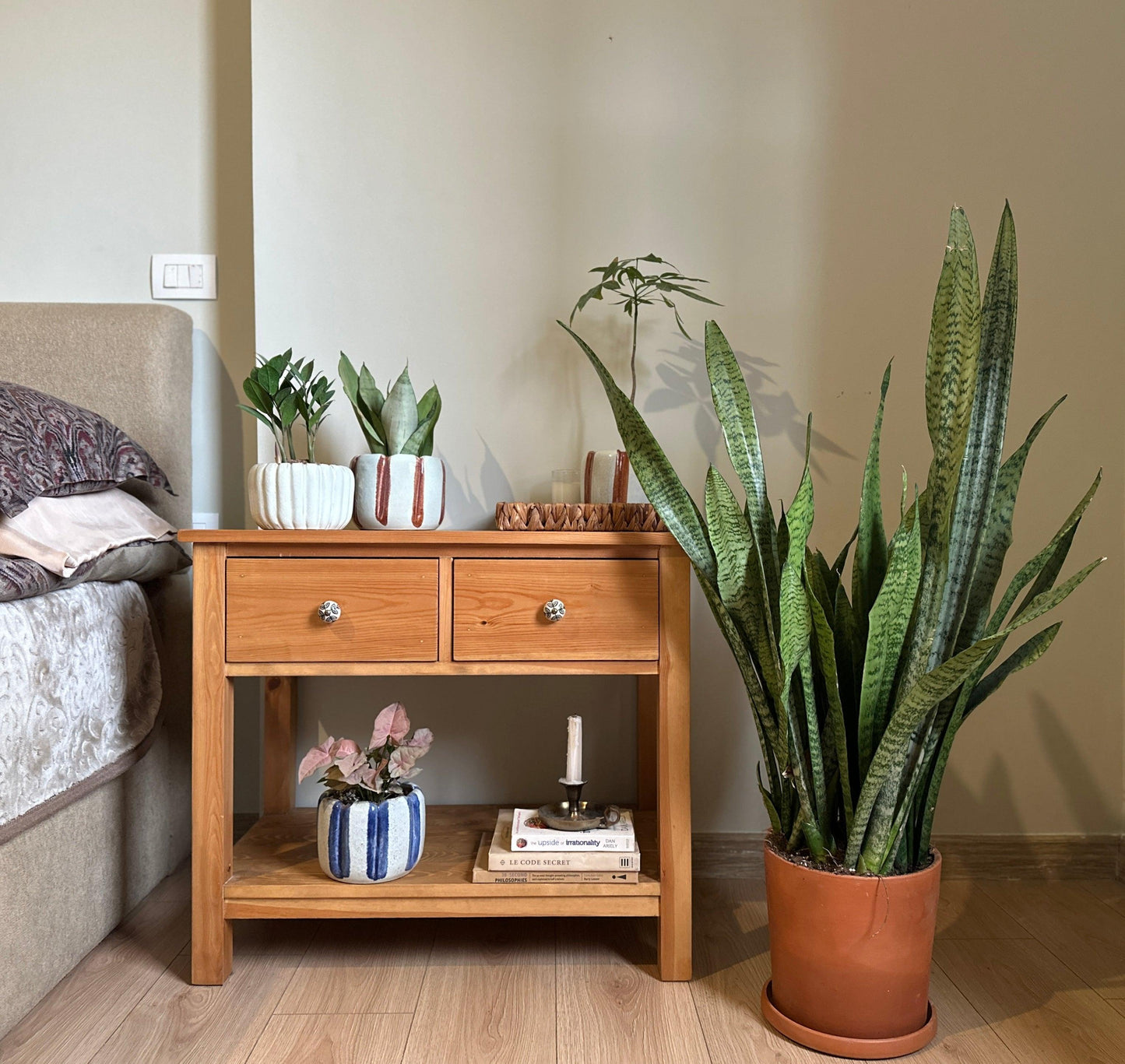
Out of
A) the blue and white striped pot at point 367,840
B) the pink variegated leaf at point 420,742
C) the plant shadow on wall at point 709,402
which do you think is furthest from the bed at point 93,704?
the plant shadow on wall at point 709,402

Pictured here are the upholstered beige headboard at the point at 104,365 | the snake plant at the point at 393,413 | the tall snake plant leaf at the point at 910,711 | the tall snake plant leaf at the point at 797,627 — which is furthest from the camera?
the upholstered beige headboard at the point at 104,365

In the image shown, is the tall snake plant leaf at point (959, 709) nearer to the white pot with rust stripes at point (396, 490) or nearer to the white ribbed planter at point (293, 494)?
the white pot with rust stripes at point (396, 490)

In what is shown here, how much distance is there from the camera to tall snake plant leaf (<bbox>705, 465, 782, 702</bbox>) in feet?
3.79

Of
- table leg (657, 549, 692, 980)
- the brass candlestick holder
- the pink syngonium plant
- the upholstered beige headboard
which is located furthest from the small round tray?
the upholstered beige headboard

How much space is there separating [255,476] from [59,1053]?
75cm

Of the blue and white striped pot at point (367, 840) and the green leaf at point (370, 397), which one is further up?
the green leaf at point (370, 397)

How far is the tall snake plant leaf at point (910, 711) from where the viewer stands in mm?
986

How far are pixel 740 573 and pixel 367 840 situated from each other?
0.63 metres

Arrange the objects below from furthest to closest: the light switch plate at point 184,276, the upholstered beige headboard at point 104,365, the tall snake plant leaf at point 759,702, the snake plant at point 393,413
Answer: the light switch plate at point 184,276, the upholstered beige headboard at point 104,365, the snake plant at point 393,413, the tall snake plant leaf at point 759,702

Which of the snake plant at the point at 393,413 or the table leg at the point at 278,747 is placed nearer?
the snake plant at the point at 393,413

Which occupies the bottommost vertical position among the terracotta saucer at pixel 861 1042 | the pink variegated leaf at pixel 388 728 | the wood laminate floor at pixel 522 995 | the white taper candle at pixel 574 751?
the wood laminate floor at pixel 522 995

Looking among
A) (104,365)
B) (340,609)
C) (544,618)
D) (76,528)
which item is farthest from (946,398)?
(104,365)

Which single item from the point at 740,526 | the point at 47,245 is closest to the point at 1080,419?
the point at 740,526

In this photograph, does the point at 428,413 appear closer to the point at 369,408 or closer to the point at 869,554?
the point at 369,408
